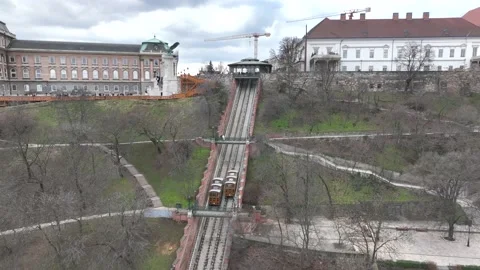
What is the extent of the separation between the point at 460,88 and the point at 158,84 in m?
40.6

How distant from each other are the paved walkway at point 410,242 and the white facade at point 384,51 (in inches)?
1295

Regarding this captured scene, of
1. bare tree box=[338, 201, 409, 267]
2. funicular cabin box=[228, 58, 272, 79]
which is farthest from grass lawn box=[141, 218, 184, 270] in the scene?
funicular cabin box=[228, 58, 272, 79]

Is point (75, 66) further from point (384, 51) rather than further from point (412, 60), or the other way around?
point (412, 60)

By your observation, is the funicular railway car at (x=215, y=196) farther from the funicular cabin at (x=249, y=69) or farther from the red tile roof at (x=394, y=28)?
the red tile roof at (x=394, y=28)

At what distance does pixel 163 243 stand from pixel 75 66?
48.2 meters

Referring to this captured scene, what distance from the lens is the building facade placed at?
51500 millimetres

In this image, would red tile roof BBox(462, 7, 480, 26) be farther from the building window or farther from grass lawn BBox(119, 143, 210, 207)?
the building window

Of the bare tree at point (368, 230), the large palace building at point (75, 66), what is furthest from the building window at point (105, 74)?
the bare tree at point (368, 230)

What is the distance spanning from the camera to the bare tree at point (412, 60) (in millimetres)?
46375

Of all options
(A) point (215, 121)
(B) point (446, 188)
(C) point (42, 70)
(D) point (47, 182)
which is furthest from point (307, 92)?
(C) point (42, 70)

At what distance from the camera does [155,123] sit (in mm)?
38594

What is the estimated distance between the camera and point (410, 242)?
23531 mm

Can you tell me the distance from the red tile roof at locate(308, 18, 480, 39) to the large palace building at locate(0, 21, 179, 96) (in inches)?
954

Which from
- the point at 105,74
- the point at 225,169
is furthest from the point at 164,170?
the point at 105,74
